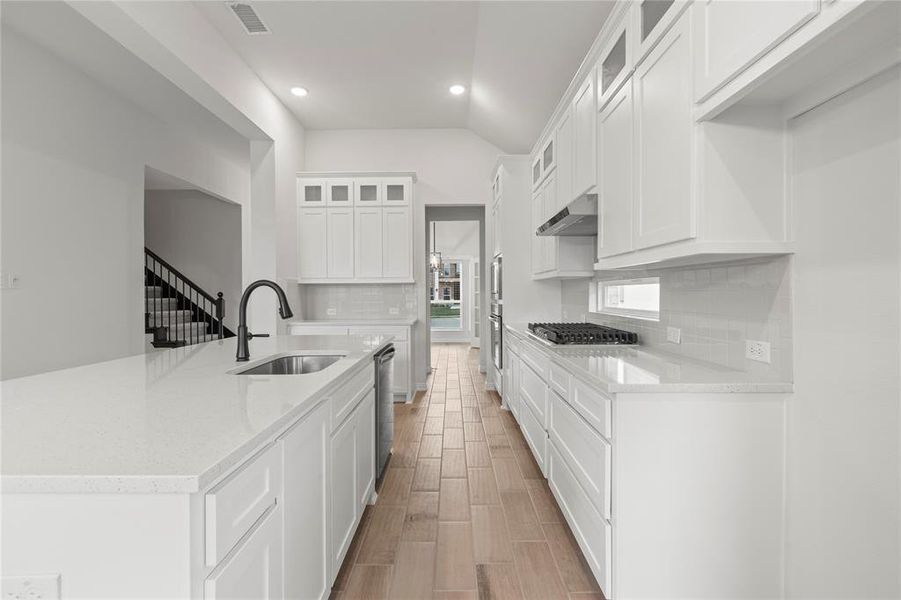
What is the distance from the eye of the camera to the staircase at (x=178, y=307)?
587 centimetres

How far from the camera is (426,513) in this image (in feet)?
7.83

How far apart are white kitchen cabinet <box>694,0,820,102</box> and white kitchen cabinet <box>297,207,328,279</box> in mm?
4275

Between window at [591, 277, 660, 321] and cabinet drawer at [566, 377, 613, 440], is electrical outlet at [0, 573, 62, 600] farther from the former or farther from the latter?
window at [591, 277, 660, 321]

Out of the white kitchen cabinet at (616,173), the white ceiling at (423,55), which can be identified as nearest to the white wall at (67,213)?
the white ceiling at (423,55)

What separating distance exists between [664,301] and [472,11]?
2520 mm

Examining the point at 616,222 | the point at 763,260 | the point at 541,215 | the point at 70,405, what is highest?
the point at 541,215

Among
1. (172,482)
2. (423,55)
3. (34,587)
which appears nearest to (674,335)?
(172,482)

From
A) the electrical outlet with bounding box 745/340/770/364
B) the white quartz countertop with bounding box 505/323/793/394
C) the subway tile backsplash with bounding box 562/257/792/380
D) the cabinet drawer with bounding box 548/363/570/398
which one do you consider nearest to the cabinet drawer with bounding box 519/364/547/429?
the cabinet drawer with bounding box 548/363/570/398

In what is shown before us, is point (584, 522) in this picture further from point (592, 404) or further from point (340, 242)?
point (340, 242)

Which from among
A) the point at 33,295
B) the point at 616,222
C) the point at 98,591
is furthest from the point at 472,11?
the point at 33,295

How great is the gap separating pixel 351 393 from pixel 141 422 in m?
0.93

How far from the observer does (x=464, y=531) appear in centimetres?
221

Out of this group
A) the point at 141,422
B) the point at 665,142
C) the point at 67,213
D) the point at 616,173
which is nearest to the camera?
the point at 141,422

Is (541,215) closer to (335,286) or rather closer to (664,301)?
(664,301)
